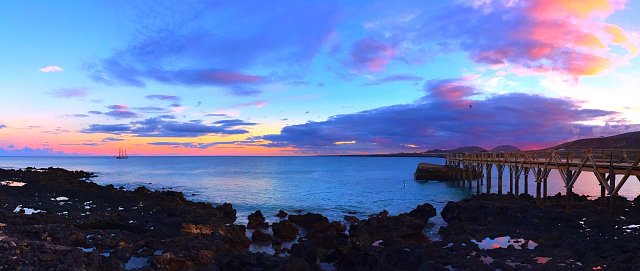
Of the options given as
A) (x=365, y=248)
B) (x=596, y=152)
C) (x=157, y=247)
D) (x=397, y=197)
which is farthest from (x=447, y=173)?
(x=157, y=247)

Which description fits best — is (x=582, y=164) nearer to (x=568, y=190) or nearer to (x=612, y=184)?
(x=568, y=190)

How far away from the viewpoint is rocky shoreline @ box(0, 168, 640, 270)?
45.5ft

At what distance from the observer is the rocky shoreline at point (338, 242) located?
13.9m

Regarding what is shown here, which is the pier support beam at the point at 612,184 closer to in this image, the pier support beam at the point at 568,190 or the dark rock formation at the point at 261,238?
the pier support beam at the point at 568,190

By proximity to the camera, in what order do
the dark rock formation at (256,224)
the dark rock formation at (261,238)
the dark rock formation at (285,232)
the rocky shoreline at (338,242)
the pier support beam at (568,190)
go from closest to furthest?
1. the rocky shoreline at (338,242)
2. the dark rock formation at (261,238)
3. the dark rock formation at (285,232)
4. the dark rock formation at (256,224)
5. the pier support beam at (568,190)

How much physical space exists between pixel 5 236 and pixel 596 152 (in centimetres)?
3167

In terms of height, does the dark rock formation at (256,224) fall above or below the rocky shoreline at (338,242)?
below

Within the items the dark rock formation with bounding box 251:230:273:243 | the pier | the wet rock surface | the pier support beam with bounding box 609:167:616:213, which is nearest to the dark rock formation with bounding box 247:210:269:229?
the wet rock surface

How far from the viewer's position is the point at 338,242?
18219 mm

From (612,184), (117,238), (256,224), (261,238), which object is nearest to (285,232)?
(261,238)

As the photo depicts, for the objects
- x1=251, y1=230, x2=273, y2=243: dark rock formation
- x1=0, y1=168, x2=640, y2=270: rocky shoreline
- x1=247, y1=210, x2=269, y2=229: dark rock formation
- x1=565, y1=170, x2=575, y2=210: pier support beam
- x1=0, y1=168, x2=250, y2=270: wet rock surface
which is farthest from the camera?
x1=565, y1=170, x2=575, y2=210: pier support beam

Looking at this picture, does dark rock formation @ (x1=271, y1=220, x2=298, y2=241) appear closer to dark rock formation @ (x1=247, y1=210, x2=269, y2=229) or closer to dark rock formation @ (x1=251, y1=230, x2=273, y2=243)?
dark rock formation @ (x1=251, y1=230, x2=273, y2=243)

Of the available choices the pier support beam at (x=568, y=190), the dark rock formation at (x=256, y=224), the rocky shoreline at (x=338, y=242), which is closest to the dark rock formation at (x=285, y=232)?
the rocky shoreline at (x=338, y=242)

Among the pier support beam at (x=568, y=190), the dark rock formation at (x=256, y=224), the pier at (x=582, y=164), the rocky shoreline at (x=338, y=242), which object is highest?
the pier at (x=582, y=164)
